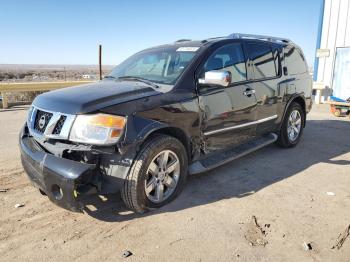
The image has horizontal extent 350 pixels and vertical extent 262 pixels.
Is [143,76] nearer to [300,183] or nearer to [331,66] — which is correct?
[300,183]

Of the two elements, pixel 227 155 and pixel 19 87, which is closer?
pixel 227 155

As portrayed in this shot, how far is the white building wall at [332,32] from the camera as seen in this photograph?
→ 11.8 meters

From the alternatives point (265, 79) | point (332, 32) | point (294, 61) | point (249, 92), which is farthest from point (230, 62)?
point (332, 32)

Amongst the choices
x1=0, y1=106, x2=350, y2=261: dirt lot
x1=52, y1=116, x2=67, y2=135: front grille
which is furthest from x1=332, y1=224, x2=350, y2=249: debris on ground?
x1=52, y1=116, x2=67, y2=135: front grille

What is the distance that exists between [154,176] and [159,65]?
167cm

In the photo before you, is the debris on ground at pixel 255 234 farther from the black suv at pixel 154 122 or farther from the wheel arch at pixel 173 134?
the wheel arch at pixel 173 134

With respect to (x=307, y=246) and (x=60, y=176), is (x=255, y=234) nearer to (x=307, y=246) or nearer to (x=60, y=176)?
(x=307, y=246)

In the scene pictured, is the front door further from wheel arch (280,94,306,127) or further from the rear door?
wheel arch (280,94,306,127)

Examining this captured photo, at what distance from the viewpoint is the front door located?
13.5 feet

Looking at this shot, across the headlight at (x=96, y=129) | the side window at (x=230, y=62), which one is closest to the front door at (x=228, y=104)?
the side window at (x=230, y=62)

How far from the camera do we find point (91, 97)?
11.0 ft

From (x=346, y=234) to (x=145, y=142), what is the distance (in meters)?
2.17

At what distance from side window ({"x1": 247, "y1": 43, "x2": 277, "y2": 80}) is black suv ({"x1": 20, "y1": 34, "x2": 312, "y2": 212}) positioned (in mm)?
17

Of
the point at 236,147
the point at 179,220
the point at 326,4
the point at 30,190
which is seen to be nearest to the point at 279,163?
the point at 236,147
